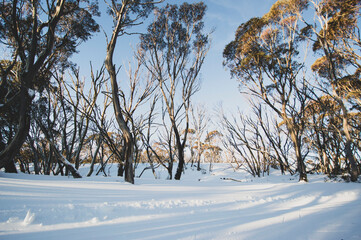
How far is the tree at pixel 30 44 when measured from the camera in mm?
3477

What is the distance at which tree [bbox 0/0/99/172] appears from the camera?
11.4ft

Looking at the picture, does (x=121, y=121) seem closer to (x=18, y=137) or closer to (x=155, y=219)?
(x=18, y=137)

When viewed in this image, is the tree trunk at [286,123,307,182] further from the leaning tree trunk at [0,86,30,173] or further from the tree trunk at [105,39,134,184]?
the leaning tree trunk at [0,86,30,173]

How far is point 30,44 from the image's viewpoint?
4.07m

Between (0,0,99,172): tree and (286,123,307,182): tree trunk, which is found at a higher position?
(0,0,99,172): tree

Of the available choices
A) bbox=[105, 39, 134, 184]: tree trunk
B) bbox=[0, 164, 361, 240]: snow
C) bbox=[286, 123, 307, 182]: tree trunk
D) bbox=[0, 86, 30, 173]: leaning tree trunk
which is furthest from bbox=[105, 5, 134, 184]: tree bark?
bbox=[286, 123, 307, 182]: tree trunk

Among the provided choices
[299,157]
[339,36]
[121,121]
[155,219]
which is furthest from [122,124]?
[339,36]

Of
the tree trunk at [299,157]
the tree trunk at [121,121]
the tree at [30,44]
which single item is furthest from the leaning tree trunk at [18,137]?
the tree trunk at [299,157]

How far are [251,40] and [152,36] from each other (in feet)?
16.1

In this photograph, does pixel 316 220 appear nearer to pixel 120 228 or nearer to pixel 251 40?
pixel 120 228

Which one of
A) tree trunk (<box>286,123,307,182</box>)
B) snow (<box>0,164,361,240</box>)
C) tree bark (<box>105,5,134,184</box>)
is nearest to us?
snow (<box>0,164,361,240</box>)

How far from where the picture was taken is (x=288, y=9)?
22.5ft

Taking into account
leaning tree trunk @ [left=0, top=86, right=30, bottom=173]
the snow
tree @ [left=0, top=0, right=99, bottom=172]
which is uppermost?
tree @ [left=0, top=0, right=99, bottom=172]

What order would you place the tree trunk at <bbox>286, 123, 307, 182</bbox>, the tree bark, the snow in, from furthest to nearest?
the tree trunk at <bbox>286, 123, 307, 182</bbox> < the tree bark < the snow
